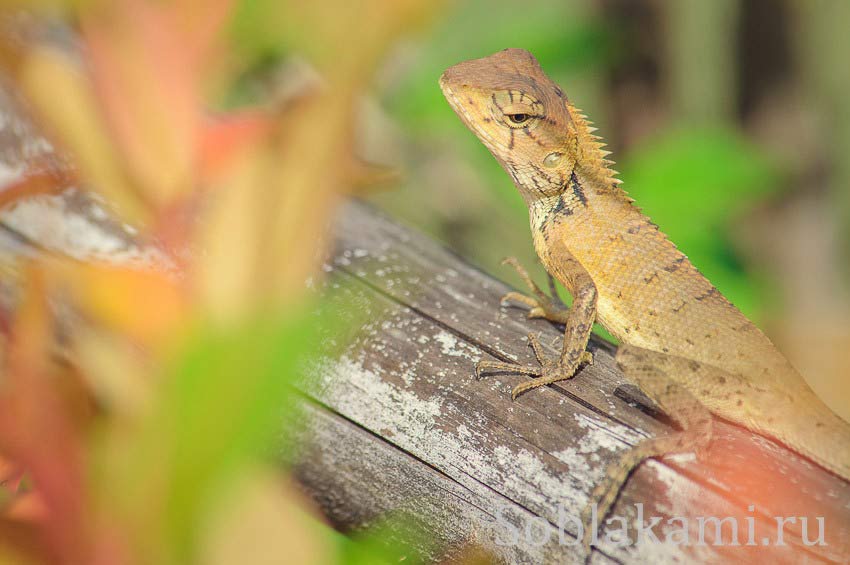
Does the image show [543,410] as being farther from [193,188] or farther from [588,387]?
[193,188]

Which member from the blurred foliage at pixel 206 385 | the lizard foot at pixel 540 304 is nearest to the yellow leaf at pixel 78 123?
the blurred foliage at pixel 206 385

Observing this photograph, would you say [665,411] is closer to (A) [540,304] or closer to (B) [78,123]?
(A) [540,304]

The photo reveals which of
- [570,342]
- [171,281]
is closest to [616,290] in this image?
[570,342]

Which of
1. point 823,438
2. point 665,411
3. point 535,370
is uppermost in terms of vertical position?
point 535,370

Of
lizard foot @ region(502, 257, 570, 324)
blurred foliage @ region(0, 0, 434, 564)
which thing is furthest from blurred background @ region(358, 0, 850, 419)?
blurred foliage @ region(0, 0, 434, 564)

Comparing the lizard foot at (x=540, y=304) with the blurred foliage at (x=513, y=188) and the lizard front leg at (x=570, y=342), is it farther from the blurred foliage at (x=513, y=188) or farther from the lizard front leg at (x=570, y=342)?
the blurred foliage at (x=513, y=188)

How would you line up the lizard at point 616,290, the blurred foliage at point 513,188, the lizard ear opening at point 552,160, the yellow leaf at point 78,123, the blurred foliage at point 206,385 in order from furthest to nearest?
the blurred foliage at point 513,188 → the lizard ear opening at point 552,160 → the lizard at point 616,290 → the yellow leaf at point 78,123 → the blurred foliage at point 206,385

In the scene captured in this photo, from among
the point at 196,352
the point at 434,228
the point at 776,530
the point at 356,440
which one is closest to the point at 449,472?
the point at 356,440
